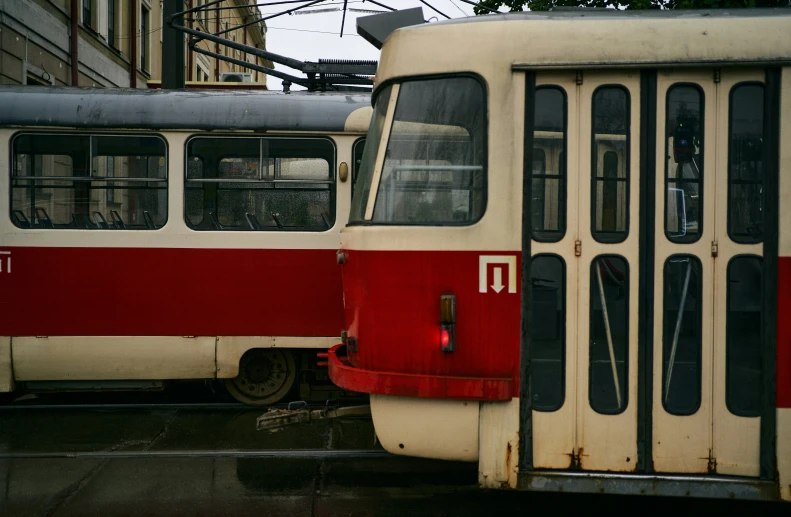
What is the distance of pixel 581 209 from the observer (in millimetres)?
4617

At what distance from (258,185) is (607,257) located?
13.3 feet

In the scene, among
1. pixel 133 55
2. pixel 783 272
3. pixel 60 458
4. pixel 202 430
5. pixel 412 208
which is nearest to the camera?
pixel 783 272

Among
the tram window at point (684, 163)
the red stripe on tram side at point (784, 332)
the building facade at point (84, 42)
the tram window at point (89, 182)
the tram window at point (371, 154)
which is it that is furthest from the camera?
the building facade at point (84, 42)

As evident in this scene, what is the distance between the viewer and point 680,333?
4.58 metres

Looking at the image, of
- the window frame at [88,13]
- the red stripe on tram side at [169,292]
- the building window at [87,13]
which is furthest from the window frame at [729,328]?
the window frame at [88,13]

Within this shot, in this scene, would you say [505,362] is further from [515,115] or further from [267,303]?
[267,303]

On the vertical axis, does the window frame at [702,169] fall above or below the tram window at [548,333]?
above

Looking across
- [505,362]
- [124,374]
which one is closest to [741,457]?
[505,362]

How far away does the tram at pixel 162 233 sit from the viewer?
7.70 meters

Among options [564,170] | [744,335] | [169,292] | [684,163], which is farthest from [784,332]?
[169,292]

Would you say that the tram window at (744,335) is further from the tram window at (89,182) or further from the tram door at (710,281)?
the tram window at (89,182)

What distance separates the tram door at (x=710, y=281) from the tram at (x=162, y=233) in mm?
3767

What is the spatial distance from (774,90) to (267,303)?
4827 mm

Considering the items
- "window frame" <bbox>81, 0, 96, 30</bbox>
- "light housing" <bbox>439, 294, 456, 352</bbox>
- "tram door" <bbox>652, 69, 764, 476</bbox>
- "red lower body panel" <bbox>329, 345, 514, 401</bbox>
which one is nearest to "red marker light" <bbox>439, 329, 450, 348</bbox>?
"light housing" <bbox>439, 294, 456, 352</bbox>
